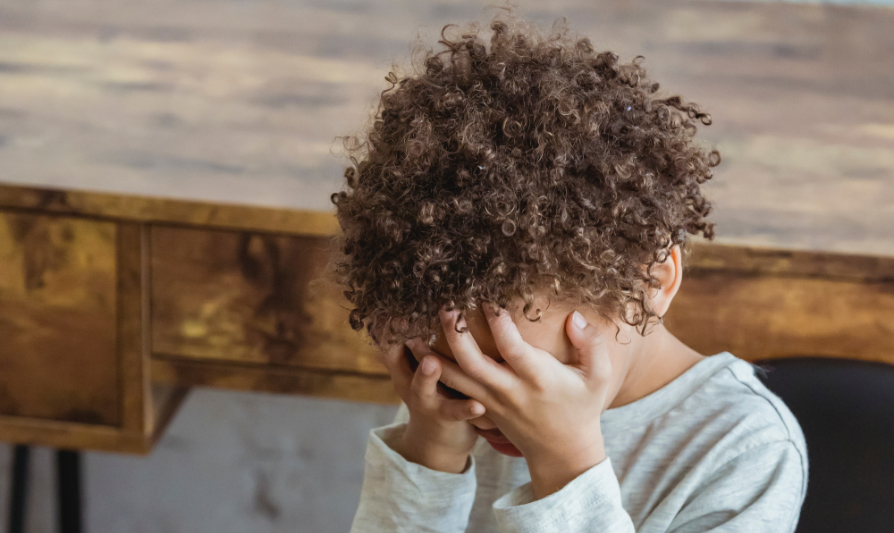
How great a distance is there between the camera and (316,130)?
1075 millimetres

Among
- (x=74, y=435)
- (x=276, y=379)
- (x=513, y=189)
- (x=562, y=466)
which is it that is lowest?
(x=74, y=435)

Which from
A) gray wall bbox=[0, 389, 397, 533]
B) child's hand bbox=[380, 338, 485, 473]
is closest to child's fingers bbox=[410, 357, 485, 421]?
child's hand bbox=[380, 338, 485, 473]

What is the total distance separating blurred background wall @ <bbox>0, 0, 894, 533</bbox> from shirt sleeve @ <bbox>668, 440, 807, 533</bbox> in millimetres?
552

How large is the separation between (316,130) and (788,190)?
23.8 inches

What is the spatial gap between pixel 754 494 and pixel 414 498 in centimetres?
28

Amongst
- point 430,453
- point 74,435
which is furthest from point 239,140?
point 430,453

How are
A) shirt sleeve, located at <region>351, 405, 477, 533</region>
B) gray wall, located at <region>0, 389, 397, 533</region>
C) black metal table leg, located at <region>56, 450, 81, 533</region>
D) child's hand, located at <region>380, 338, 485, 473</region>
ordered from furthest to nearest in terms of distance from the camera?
gray wall, located at <region>0, 389, 397, 533</region>, black metal table leg, located at <region>56, 450, 81, 533</region>, shirt sleeve, located at <region>351, 405, 477, 533</region>, child's hand, located at <region>380, 338, 485, 473</region>

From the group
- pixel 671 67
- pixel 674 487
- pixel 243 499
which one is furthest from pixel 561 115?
pixel 243 499

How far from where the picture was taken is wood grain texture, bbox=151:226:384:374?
0.84 m

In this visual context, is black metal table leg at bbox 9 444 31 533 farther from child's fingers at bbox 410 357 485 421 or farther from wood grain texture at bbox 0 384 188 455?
child's fingers at bbox 410 357 485 421

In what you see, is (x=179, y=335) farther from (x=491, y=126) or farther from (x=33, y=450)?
(x=33, y=450)

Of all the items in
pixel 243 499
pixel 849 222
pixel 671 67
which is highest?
pixel 671 67

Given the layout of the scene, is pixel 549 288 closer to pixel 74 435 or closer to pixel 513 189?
pixel 513 189

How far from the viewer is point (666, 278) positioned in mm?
573
